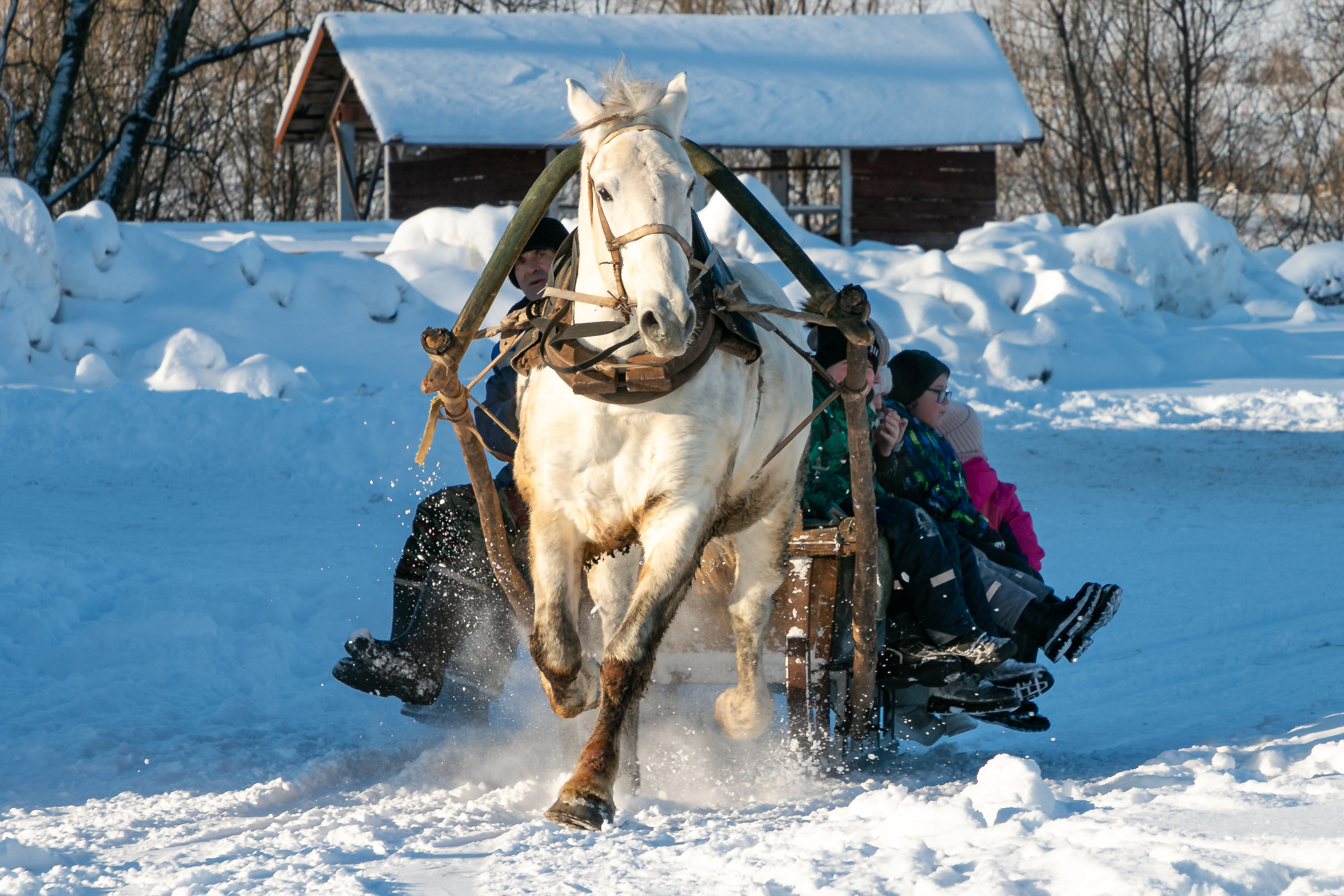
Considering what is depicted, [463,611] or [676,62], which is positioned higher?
[676,62]

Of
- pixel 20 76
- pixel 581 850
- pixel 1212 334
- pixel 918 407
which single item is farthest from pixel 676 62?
pixel 581 850

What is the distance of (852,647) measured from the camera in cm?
369

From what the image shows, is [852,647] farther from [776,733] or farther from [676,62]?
[676,62]

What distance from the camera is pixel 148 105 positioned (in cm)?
2058

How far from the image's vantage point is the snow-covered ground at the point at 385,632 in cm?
267

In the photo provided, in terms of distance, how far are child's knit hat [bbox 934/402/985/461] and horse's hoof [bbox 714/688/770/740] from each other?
141 centimetres

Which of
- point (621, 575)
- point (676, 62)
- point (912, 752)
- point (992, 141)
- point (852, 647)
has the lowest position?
point (912, 752)

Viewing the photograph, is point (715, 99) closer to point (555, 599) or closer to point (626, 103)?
point (626, 103)

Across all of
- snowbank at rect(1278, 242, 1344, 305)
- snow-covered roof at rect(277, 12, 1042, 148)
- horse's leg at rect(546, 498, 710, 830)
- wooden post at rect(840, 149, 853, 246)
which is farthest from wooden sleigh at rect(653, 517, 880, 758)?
snowbank at rect(1278, 242, 1344, 305)

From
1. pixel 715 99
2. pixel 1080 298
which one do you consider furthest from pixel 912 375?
pixel 715 99

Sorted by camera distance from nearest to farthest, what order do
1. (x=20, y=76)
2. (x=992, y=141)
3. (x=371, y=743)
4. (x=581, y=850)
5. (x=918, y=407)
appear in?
(x=581, y=850) → (x=371, y=743) → (x=918, y=407) → (x=992, y=141) → (x=20, y=76)

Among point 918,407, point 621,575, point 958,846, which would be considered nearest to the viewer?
point 958,846

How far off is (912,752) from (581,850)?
1.72 m

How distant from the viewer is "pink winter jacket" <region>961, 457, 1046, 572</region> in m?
4.49
